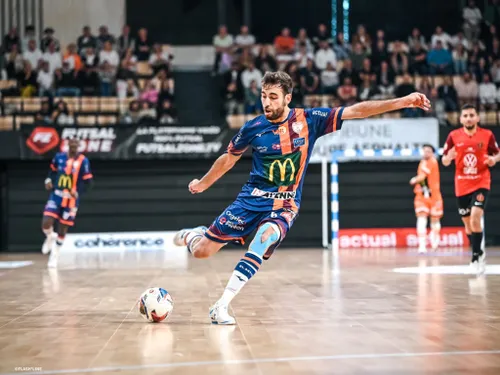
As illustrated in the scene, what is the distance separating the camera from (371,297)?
7.88 m

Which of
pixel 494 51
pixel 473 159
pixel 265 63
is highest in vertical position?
pixel 494 51

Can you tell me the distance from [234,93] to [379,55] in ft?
13.1

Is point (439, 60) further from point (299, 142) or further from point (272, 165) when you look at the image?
point (272, 165)

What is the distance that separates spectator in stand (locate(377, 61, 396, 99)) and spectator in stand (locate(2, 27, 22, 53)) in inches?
367

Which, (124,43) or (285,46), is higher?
(124,43)

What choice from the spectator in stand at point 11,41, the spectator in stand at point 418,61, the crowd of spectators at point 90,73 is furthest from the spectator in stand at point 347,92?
the spectator in stand at point 11,41

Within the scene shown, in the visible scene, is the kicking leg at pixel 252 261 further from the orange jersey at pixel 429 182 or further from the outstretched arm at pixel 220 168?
the orange jersey at pixel 429 182

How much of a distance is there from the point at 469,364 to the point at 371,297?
11.8 ft

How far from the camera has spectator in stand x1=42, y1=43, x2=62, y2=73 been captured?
20078mm

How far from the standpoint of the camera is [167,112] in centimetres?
1942

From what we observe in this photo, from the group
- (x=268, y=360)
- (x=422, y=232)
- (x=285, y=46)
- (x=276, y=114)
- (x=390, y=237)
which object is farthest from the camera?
(x=285, y=46)

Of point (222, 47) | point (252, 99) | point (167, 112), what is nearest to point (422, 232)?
point (252, 99)

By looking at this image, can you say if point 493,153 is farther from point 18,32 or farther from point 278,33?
point 18,32

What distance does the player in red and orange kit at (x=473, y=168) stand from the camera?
35.2 ft
